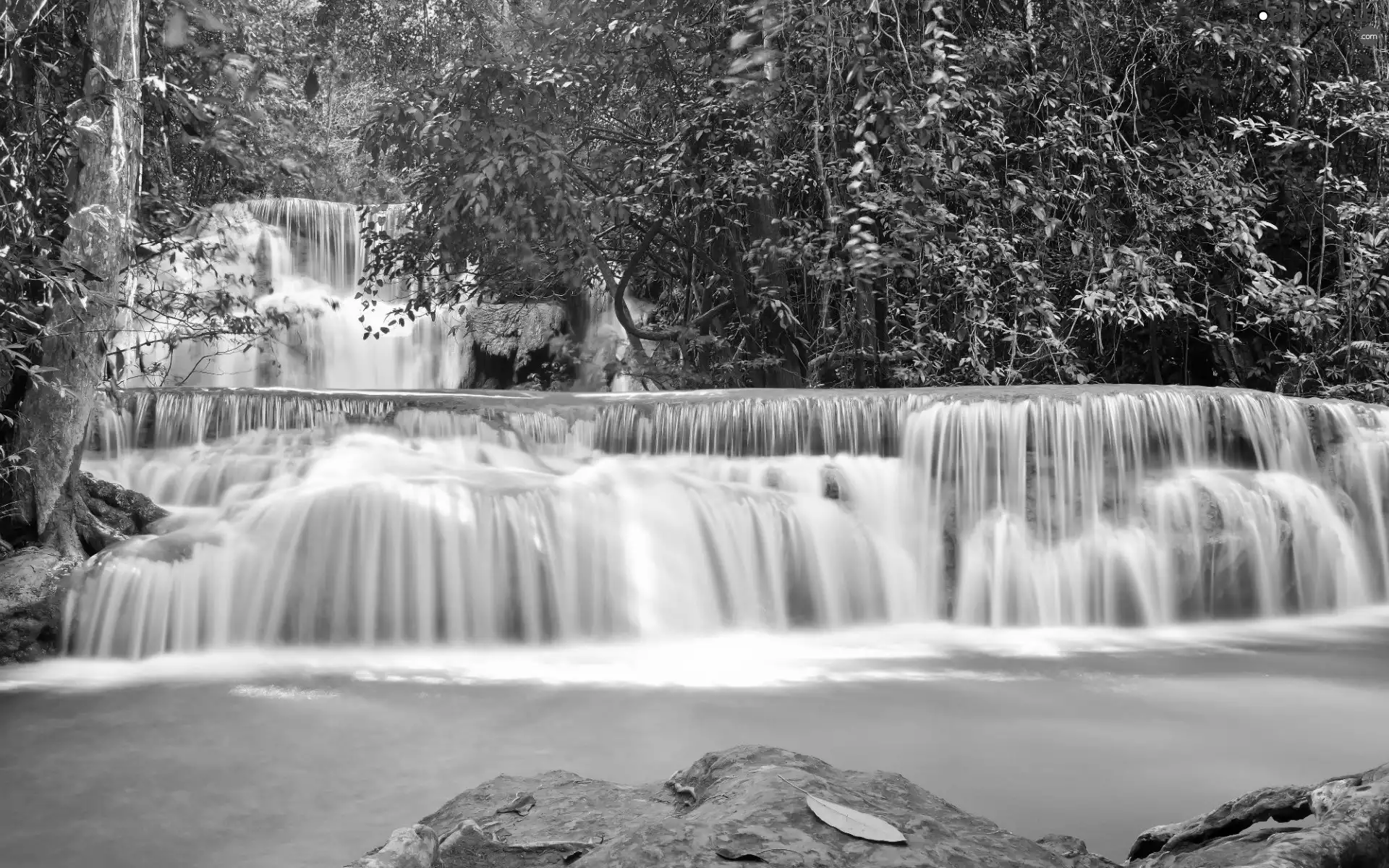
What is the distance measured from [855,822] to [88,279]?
4.79m

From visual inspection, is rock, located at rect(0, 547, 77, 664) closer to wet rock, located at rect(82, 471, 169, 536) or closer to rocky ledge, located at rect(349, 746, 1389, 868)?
wet rock, located at rect(82, 471, 169, 536)

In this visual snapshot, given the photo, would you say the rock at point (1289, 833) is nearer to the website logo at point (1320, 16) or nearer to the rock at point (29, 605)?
the rock at point (29, 605)

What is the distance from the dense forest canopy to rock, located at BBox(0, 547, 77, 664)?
12.2 feet

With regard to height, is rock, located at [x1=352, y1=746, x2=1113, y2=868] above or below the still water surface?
above

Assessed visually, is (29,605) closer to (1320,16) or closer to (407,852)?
(407,852)

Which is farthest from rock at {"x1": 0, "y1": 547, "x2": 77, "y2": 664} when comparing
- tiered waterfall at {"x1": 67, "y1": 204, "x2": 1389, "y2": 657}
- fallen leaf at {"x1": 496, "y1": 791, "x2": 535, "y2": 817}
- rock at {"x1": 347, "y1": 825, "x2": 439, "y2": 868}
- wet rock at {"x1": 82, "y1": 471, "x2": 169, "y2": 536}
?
rock at {"x1": 347, "y1": 825, "x2": 439, "y2": 868}

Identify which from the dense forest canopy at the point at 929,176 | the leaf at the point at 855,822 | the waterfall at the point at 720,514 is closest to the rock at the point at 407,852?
the leaf at the point at 855,822

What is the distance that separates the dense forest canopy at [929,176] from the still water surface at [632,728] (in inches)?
163

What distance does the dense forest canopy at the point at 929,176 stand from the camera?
8578 millimetres

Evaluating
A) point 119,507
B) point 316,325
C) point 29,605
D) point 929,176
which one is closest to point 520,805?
point 29,605

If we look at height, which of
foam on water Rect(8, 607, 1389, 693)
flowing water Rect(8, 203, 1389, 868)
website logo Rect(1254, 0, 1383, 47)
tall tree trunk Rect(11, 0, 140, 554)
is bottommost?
foam on water Rect(8, 607, 1389, 693)

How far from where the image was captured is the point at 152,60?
6.36 metres

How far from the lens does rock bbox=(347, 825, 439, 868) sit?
1423 millimetres

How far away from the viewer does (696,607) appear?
557 cm
